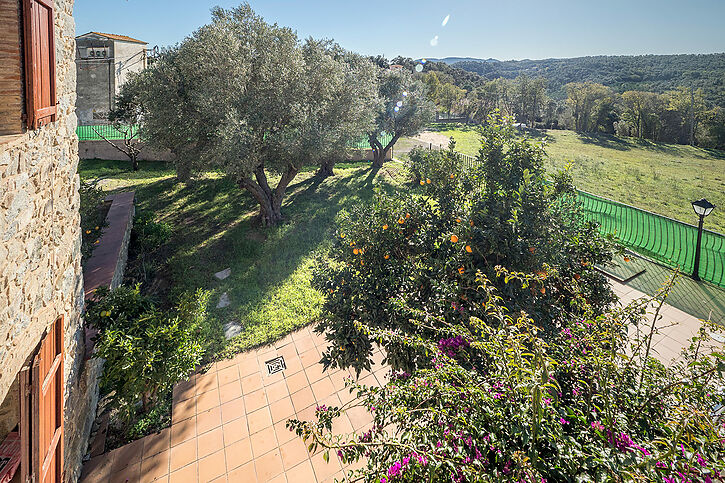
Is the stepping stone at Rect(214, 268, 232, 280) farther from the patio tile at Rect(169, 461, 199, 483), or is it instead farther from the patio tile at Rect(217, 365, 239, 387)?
the patio tile at Rect(169, 461, 199, 483)

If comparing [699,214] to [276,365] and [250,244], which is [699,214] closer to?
[276,365]

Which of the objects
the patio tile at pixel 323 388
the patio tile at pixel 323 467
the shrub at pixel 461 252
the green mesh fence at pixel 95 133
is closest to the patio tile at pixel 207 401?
the patio tile at pixel 323 388

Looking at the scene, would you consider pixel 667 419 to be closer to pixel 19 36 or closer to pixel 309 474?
pixel 309 474

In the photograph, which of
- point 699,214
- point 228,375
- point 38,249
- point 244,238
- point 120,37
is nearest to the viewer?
point 38,249

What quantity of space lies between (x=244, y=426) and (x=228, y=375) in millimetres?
877

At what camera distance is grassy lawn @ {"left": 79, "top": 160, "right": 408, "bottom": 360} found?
5.72 meters

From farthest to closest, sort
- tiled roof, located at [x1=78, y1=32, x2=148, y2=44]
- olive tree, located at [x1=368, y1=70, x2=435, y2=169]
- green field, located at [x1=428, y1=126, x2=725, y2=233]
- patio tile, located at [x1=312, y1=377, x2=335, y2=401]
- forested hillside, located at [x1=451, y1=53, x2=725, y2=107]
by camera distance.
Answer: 1. forested hillside, located at [x1=451, y1=53, x2=725, y2=107]
2. tiled roof, located at [x1=78, y1=32, x2=148, y2=44]
3. olive tree, located at [x1=368, y1=70, x2=435, y2=169]
4. green field, located at [x1=428, y1=126, x2=725, y2=233]
5. patio tile, located at [x1=312, y1=377, x2=335, y2=401]

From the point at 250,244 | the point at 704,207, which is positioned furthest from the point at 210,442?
the point at 704,207

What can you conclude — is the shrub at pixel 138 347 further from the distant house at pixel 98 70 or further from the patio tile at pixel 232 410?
the distant house at pixel 98 70

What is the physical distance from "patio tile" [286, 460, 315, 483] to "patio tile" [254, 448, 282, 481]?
0.13 metres

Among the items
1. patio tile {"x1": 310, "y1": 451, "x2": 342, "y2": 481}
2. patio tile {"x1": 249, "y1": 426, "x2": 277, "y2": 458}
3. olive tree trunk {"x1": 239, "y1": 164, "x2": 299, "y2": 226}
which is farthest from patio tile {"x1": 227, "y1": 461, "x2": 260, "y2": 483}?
olive tree trunk {"x1": 239, "y1": 164, "x2": 299, "y2": 226}

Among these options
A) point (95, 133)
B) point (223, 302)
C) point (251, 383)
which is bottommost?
point (251, 383)

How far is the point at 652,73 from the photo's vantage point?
48.4 m

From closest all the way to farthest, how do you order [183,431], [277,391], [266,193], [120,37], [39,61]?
1. [39,61]
2. [183,431]
3. [277,391]
4. [266,193]
5. [120,37]
